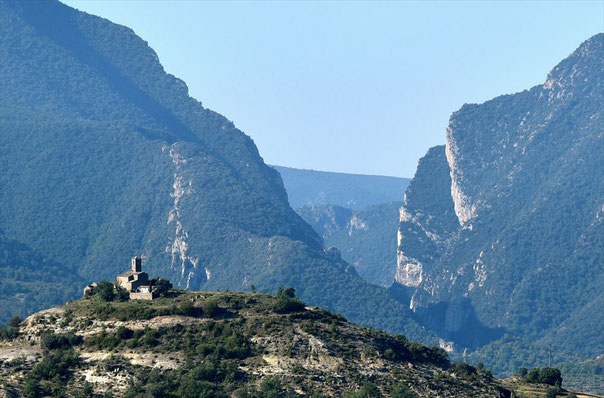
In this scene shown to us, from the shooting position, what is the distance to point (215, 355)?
156m

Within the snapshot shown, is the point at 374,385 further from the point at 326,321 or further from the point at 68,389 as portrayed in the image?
the point at 68,389

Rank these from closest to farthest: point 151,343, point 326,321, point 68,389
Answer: point 68,389, point 151,343, point 326,321

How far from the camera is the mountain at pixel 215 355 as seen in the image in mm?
150375

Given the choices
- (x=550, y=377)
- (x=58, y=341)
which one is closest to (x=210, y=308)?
(x=58, y=341)

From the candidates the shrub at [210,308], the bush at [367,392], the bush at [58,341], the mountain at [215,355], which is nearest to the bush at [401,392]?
the mountain at [215,355]

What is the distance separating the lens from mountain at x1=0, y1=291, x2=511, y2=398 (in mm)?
150375

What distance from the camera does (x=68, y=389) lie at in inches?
5871

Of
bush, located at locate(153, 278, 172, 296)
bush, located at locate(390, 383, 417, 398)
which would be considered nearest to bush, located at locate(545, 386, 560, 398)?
bush, located at locate(390, 383, 417, 398)

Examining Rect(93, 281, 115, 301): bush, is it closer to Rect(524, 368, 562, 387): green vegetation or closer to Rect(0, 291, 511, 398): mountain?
Rect(0, 291, 511, 398): mountain

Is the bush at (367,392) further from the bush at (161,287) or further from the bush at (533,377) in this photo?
the bush at (533,377)

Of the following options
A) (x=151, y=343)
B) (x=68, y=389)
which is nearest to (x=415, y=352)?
(x=151, y=343)

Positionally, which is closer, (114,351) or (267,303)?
(114,351)

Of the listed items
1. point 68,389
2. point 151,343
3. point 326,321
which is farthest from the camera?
point 326,321

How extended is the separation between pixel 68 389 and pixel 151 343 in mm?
13154
